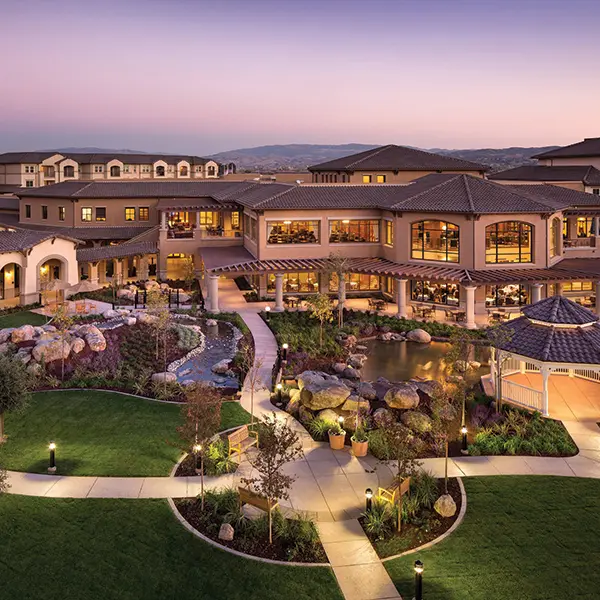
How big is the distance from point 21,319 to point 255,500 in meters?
25.3

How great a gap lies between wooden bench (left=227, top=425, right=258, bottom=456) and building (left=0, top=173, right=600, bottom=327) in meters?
20.2

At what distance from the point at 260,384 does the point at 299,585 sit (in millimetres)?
12396

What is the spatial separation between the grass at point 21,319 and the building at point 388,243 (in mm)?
3142

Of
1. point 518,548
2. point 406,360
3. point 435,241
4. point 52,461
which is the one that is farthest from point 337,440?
Answer: point 435,241

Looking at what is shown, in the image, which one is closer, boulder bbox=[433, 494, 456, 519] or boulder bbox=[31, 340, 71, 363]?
boulder bbox=[433, 494, 456, 519]

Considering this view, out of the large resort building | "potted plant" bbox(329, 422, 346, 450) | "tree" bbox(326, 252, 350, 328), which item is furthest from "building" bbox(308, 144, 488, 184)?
"potted plant" bbox(329, 422, 346, 450)

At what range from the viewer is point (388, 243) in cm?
4197

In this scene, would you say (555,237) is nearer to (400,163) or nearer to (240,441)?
(400,163)

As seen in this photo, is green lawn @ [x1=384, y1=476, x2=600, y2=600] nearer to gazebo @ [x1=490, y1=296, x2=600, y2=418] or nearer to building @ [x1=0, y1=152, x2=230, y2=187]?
gazebo @ [x1=490, y1=296, x2=600, y2=418]

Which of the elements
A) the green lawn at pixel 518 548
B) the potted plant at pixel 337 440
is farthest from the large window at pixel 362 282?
the green lawn at pixel 518 548

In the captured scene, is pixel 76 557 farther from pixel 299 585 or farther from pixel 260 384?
pixel 260 384

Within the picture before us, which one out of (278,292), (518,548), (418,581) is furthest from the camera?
(278,292)

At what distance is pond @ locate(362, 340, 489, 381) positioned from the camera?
1038 inches

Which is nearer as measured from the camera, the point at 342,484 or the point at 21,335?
the point at 342,484
